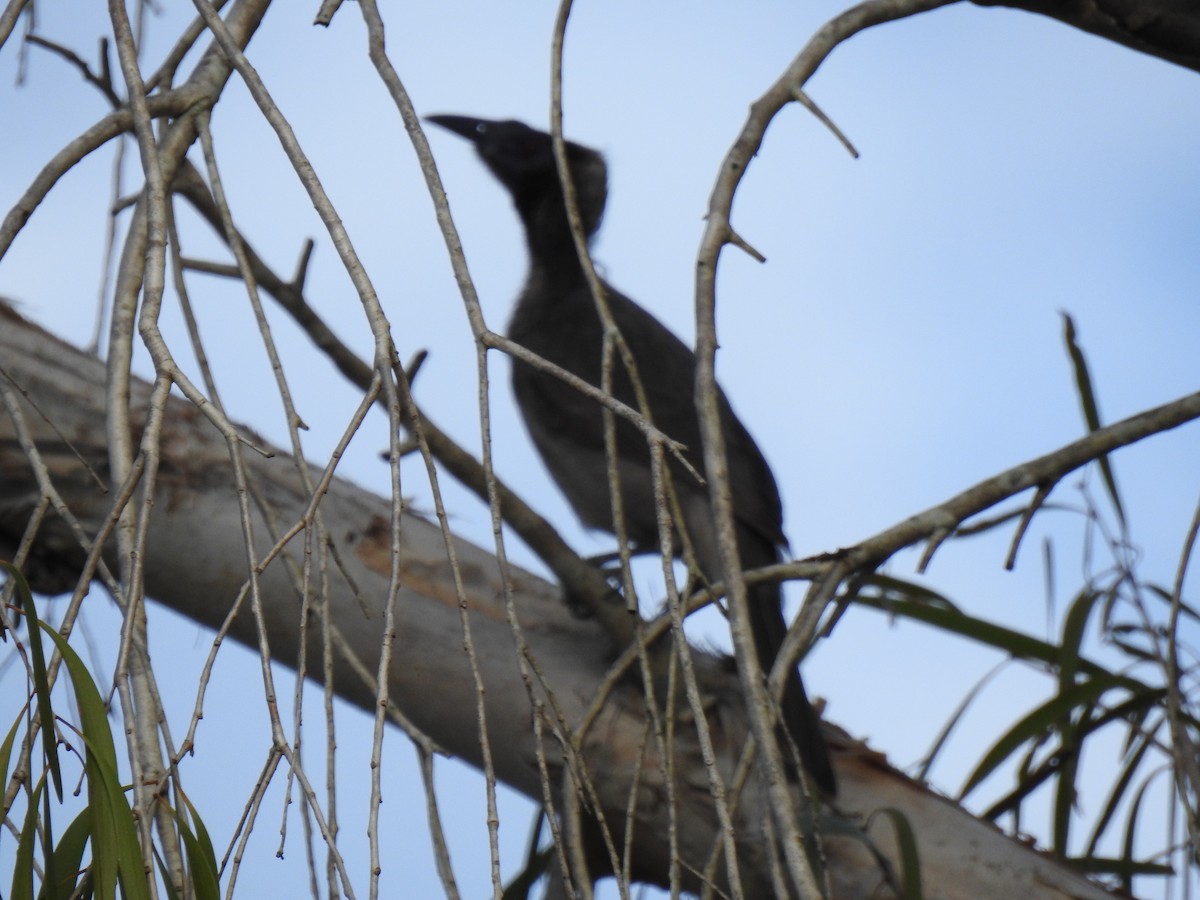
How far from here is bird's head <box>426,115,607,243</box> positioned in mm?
4008

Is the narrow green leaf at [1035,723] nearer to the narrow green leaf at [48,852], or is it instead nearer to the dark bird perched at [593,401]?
the dark bird perched at [593,401]

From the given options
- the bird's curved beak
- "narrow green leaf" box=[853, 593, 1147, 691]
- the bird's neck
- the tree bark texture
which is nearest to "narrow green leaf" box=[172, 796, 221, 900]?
the tree bark texture

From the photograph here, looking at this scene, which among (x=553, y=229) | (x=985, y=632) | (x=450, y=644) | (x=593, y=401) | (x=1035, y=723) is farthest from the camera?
A: (x=553, y=229)

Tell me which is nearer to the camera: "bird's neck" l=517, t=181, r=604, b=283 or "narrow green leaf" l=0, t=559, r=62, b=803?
"narrow green leaf" l=0, t=559, r=62, b=803

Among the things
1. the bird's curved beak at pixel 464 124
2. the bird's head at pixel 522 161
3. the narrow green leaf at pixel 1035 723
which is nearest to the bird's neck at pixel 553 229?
the bird's head at pixel 522 161

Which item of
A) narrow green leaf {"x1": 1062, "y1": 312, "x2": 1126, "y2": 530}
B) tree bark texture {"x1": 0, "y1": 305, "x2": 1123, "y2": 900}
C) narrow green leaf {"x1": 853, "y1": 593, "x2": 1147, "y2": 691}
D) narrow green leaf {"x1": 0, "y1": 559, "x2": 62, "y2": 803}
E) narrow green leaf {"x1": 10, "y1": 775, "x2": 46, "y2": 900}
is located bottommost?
narrow green leaf {"x1": 10, "y1": 775, "x2": 46, "y2": 900}

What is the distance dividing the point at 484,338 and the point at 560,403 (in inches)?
88.3

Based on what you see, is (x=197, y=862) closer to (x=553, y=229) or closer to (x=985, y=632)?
(x=985, y=632)

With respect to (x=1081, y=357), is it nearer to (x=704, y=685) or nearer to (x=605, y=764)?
(x=704, y=685)

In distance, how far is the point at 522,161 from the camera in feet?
13.2

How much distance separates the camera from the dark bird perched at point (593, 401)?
305cm

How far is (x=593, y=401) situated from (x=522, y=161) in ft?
3.64

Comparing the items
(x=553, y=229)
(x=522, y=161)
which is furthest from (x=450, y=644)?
(x=522, y=161)

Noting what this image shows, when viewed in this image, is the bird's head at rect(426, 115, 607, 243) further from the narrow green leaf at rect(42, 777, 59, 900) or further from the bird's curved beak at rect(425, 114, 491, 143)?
the narrow green leaf at rect(42, 777, 59, 900)
